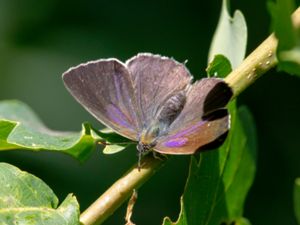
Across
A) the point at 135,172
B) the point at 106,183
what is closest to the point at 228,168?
the point at 135,172

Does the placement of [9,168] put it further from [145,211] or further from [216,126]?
[145,211]

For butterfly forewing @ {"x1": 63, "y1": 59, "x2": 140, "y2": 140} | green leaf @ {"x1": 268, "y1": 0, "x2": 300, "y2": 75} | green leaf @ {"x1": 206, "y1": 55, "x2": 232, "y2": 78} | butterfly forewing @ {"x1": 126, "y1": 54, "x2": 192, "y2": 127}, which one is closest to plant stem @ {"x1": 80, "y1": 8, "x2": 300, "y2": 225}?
green leaf @ {"x1": 206, "y1": 55, "x2": 232, "y2": 78}

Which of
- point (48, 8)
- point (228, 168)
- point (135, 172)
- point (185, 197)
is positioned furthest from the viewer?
point (48, 8)

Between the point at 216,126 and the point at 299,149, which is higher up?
the point at 216,126

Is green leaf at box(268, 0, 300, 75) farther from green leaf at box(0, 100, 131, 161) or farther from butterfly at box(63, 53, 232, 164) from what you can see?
green leaf at box(0, 100, 131, 161)

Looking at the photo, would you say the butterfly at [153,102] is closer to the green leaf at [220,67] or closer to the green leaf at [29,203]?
the green leaf at [220,67]

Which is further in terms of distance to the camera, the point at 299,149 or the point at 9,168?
the point at 299,149

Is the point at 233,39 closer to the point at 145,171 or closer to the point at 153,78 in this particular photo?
the point at 153,78

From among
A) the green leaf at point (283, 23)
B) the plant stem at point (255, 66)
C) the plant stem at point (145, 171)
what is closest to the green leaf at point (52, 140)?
the plant stem at point (145, 171)
